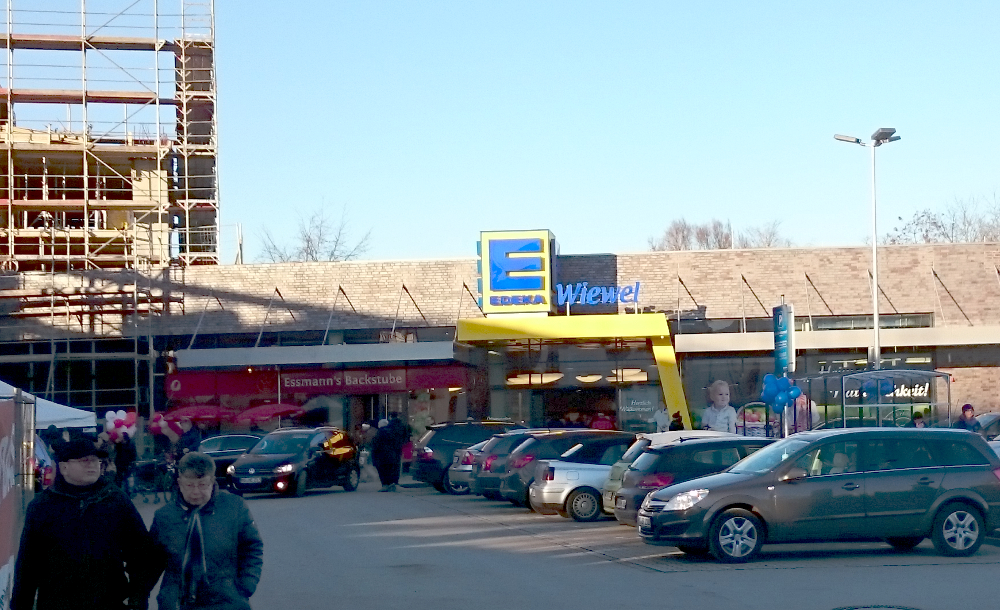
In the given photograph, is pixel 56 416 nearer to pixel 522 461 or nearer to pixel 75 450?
pixel 522 461

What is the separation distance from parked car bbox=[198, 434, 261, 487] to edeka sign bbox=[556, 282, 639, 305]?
431 inches

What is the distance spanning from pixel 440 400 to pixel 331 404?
142 inches

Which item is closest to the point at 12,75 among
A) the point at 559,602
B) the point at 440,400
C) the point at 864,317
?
the point at 440,400

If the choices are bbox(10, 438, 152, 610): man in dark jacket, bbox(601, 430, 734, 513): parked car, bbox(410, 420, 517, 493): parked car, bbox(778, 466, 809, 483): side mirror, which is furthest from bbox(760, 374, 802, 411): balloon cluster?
Answer: bbox(10, 438, 152, 610): man in dark jacket

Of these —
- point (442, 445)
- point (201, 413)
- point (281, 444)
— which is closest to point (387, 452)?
point (442, 445)

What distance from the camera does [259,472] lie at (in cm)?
2570

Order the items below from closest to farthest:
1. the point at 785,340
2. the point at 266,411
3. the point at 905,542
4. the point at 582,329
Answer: the point at 905,542, the point at 785,340, the point at 582,329, the point at 266,411

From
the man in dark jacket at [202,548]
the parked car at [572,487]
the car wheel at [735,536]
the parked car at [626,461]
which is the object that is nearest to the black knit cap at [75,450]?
the man in dark jacket at [202,548]

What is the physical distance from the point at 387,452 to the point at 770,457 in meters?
14.4

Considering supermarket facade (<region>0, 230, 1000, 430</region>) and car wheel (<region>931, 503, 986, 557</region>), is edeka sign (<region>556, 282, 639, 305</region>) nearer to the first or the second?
supermarket facade (<region>0, 230, 1000, 430</region>)

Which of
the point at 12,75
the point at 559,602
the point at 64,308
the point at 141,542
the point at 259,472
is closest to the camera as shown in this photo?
the point at 141,542

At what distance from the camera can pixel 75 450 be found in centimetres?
598

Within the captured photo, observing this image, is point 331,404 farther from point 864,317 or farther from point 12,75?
point 12,75

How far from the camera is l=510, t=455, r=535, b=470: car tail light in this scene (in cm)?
2072
